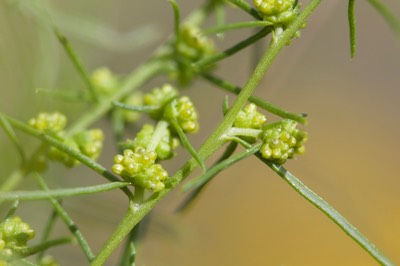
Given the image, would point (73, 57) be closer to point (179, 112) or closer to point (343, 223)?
point (179, 112)

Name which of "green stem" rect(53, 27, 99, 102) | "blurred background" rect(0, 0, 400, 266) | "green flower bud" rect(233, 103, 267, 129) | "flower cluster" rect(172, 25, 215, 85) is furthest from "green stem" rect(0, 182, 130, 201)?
"blurred background" rect(0, 0, 400, 266)

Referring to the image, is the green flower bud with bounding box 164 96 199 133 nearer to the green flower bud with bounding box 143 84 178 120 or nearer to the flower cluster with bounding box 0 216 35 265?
the green flower bud with bounding box 143 84 178 120

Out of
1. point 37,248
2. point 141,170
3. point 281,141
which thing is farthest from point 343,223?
point 37,248

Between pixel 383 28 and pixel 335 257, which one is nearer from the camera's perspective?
pixel 335 257

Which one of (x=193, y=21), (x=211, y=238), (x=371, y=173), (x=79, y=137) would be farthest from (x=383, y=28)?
(x=79, y=137)

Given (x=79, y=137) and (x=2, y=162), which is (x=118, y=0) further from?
(x=79, y=137)

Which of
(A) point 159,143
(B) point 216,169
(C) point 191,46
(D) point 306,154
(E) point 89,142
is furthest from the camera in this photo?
(D) point 306,154
